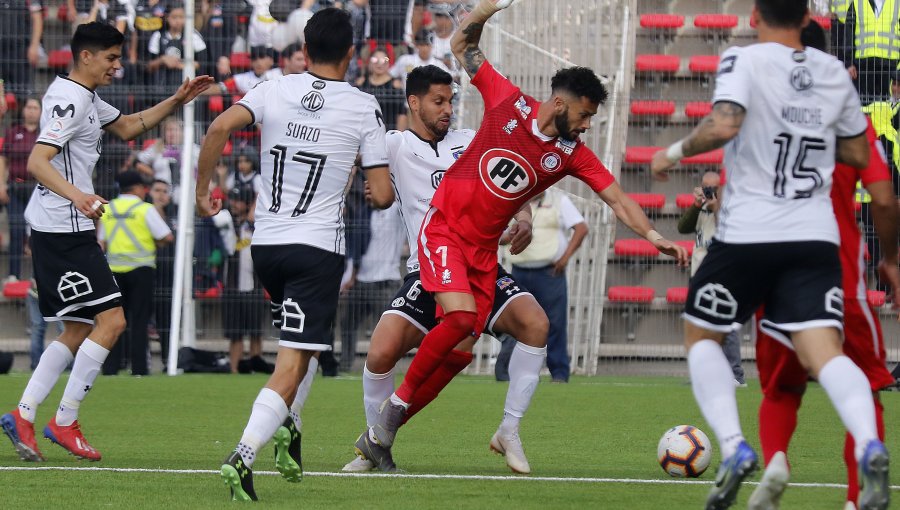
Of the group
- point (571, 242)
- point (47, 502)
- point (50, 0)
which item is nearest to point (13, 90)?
point (50, 0)

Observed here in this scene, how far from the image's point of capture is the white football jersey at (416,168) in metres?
7.80

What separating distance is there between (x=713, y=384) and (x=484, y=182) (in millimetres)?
2221

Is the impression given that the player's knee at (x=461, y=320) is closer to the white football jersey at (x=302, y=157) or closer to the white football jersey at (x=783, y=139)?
the white football jersey at (x=302, y=157)

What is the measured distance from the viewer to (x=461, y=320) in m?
6.92

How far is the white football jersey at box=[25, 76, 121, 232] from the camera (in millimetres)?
7555

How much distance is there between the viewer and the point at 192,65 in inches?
587

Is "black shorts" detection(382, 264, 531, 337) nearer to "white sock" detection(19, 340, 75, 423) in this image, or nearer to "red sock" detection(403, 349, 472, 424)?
"red sock" detection(403, 349, 472, 424)

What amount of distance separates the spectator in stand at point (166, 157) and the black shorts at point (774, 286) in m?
10.9

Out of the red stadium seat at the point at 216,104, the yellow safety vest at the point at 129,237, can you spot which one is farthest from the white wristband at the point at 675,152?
the red stadium seat at the point at 216,104

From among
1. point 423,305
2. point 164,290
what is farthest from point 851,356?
point 164,290

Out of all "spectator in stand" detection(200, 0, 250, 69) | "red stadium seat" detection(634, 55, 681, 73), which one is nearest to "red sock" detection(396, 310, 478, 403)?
"spectator in stand" detection(200, 0, 250, 69)

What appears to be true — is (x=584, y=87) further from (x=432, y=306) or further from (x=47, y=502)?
(x=47, y=502)

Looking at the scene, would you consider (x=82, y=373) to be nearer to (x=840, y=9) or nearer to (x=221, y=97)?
(x=221, y=97)

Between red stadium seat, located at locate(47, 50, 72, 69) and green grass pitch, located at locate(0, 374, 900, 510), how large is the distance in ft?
16.2
